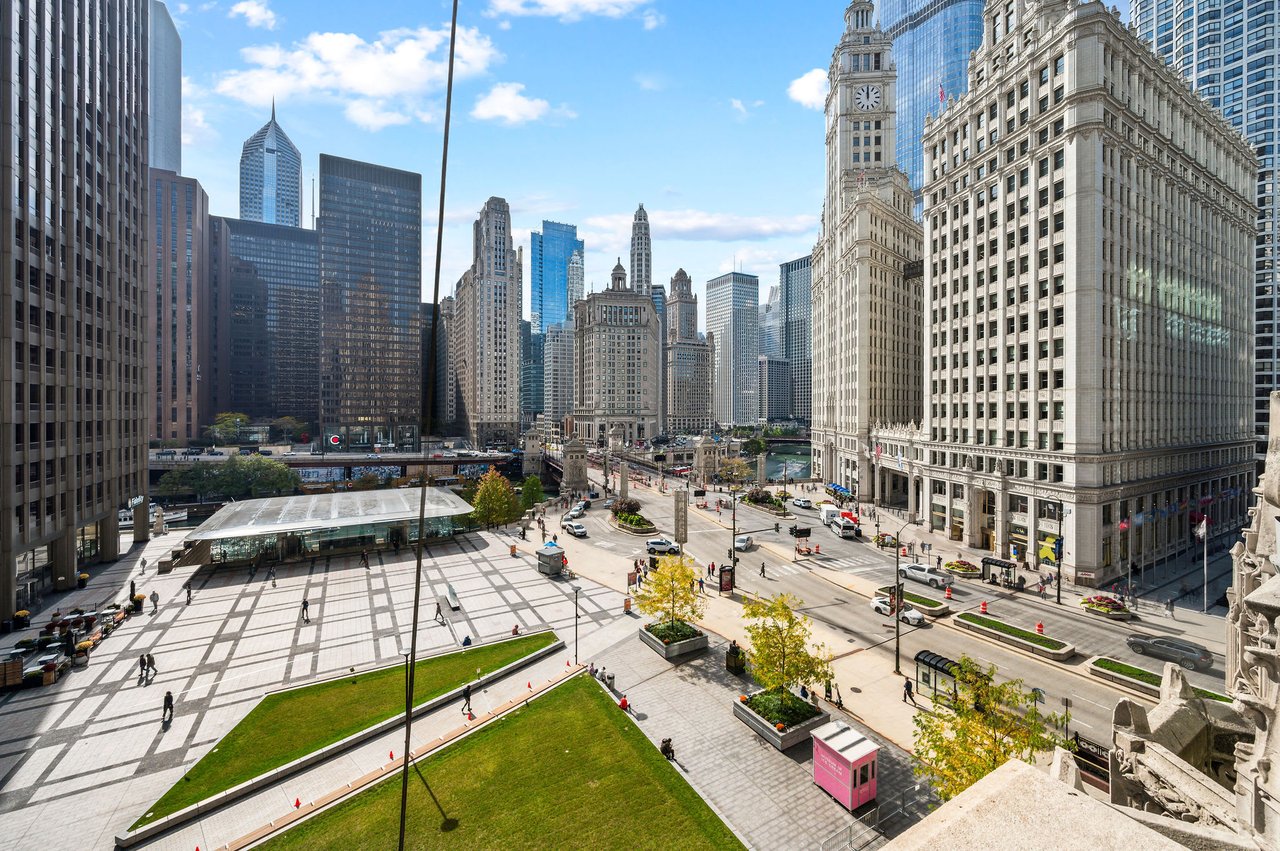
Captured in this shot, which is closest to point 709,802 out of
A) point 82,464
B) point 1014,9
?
point 82,464

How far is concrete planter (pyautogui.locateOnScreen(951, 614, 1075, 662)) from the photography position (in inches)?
1281

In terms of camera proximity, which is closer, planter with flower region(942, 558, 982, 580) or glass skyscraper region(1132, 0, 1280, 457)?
planter with flower region(942, 558, 982, 580)

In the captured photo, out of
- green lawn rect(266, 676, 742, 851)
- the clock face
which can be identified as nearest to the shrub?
green lawn rect(266, 676, 742, 851)

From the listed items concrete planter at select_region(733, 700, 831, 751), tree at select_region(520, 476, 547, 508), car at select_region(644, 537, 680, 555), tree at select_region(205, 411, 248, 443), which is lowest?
concrete planter at select_region(733, 700, 831, 751)

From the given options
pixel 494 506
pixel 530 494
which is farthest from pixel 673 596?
pixel 530 494

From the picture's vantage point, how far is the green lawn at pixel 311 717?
22609mm

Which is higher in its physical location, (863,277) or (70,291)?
(863,277)

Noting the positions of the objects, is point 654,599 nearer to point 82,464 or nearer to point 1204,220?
point 82,464

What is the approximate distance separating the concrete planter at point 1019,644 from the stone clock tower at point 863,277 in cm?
4708

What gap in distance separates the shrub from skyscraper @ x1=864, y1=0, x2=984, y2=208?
535 ft

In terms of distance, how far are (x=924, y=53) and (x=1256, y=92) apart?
4348 inches

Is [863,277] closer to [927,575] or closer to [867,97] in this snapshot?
[867,97]

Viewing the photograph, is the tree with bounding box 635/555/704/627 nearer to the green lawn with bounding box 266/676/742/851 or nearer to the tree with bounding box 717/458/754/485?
the green lawn with bounding box 266/676/742/851

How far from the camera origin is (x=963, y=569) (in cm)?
4994
